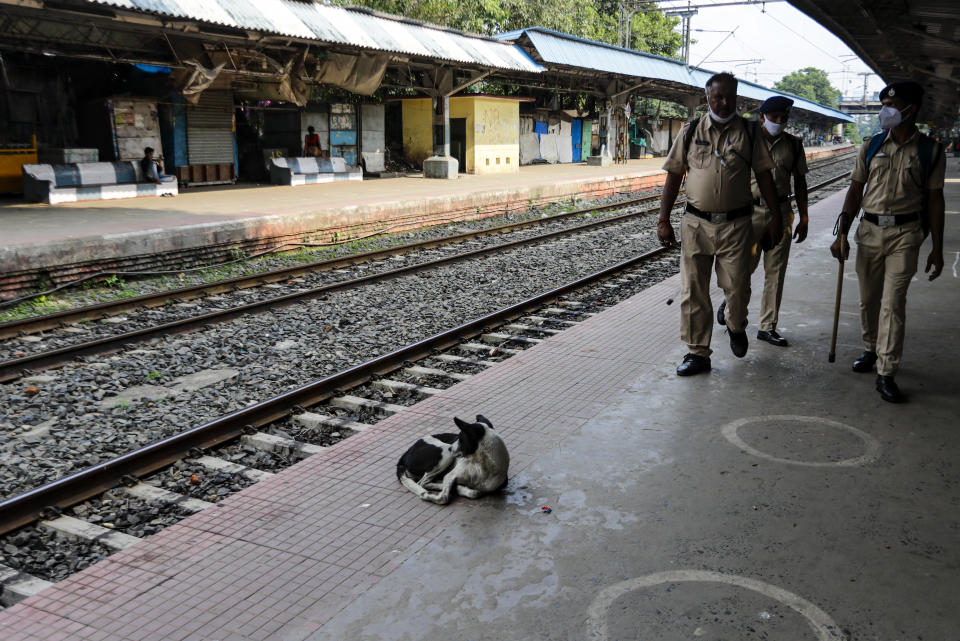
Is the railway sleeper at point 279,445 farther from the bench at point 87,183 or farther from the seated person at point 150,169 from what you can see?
the seated person at point 150,169

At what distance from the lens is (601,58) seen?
2748cm

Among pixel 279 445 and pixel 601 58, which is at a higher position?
pixel 601 58

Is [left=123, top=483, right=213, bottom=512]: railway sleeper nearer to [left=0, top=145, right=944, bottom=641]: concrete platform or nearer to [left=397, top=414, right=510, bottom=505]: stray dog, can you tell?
[left=0, top=145, right=944, bottom=641]: concrete platform

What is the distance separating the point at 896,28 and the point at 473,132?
16.5m

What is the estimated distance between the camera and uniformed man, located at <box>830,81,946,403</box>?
467 cm

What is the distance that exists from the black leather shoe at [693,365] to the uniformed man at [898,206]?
1.07 m

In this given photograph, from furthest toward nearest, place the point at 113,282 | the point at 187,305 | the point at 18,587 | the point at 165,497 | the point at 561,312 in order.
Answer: the point at 113,282, the point at 187,305, the point at 561,312, the point at 165,497, the point at 18,587

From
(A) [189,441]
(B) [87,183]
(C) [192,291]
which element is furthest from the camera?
(B) [87,183]

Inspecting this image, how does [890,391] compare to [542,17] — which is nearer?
[890,391]

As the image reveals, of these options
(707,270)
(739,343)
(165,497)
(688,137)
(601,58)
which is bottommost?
(165,497)

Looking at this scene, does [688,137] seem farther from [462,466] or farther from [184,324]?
[184,324]

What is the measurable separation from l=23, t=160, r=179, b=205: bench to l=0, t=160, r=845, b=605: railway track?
35.4ft

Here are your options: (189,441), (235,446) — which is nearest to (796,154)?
(235,446)

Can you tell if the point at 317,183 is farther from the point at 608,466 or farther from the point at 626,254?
the point at 608,466
